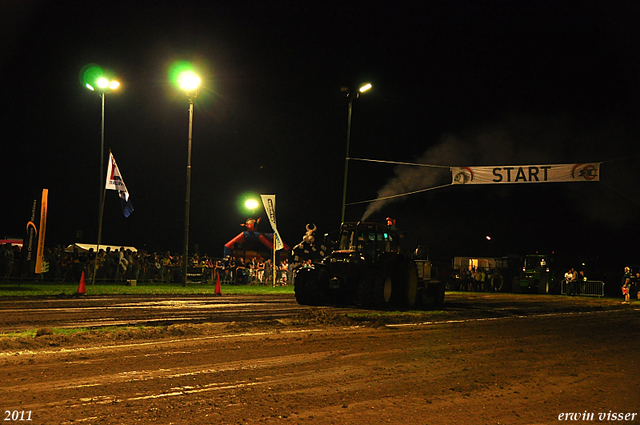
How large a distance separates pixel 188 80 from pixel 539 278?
24583 millimetres

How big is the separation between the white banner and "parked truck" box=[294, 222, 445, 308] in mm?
12142

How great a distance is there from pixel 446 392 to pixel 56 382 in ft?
13.7

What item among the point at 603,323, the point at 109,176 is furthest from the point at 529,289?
the point at 109,176

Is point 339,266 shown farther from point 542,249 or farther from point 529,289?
point 542,249

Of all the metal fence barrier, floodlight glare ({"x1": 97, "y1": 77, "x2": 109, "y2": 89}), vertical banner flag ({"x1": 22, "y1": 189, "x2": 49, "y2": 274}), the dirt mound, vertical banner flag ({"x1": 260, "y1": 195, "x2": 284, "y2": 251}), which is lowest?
the dirt mound

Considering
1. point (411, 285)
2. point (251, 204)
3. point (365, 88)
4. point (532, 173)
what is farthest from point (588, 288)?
point (251, 204)

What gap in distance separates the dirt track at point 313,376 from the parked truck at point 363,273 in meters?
5.42

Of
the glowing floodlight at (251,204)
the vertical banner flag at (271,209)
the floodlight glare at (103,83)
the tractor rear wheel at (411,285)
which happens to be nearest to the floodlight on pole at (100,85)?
the floodlight glare at (103,83)

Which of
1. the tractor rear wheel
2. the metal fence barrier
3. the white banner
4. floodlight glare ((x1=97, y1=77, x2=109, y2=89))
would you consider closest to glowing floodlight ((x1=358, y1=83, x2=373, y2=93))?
the white banner

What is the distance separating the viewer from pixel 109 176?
26.5 meters

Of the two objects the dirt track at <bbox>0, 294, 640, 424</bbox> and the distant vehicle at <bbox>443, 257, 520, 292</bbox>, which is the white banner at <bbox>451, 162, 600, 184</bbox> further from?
the dirt track at <bbox>0, 294, 640, 424</bbox>

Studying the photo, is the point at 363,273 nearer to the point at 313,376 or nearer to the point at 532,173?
the point at 313,376

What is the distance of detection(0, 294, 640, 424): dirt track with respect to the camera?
529 centimetres

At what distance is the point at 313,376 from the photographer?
696 cm
